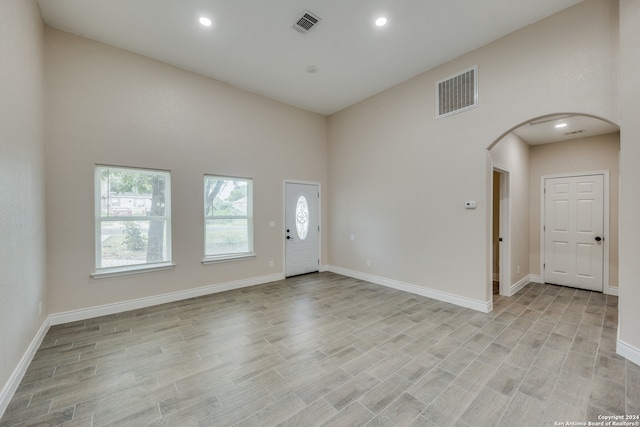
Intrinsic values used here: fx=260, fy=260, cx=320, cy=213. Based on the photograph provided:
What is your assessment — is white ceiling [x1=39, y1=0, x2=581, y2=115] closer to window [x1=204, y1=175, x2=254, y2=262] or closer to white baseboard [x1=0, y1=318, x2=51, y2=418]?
window [x1=204, y1=175, x2=254, y2=262]

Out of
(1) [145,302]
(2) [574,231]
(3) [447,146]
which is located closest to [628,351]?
(3) [447,146]

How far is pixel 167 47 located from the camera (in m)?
3.66

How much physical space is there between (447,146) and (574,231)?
329 cm

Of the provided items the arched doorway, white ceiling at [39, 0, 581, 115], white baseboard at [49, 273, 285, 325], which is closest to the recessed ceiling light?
white ceiling at [39, 0, 581, 115]

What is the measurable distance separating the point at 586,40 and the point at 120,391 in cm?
554

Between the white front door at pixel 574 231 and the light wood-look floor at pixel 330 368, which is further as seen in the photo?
the white front door at pixel 574 231

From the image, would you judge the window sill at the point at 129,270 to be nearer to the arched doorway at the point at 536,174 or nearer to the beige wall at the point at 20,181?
the beige wall at the point at 20,181

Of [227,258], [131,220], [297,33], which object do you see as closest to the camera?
[297,33]

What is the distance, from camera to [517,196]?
15.8ft

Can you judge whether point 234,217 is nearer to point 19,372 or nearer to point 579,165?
point 19,372

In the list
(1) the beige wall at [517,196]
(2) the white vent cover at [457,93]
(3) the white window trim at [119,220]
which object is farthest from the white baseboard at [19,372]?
(1) the beige wall at [517,196]

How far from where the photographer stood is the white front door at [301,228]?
5609mm

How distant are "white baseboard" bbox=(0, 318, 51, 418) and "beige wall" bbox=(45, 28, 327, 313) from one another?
67cm

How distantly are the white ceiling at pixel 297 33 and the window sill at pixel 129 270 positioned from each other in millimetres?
3150
